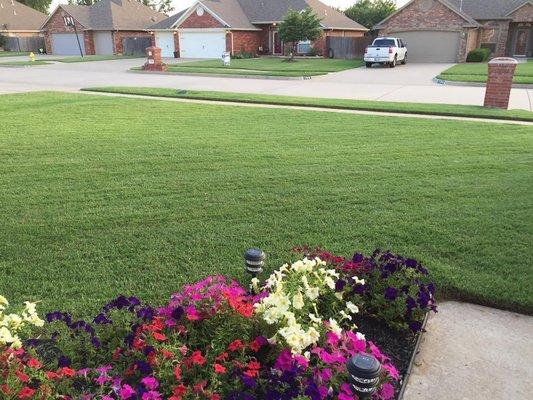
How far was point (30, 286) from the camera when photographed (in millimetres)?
3867

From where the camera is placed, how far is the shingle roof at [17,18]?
176 ft

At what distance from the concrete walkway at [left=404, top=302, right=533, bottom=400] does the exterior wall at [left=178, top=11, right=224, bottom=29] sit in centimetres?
3868

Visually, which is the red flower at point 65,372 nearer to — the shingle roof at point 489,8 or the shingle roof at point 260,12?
the shingle roof at point 260,12

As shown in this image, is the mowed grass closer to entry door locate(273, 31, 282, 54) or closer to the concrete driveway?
the concrete driveway

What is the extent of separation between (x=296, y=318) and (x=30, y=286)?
2265 millimetres

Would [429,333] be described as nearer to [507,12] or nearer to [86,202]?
[86,202]

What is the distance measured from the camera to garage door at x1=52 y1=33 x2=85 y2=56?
1907 inches

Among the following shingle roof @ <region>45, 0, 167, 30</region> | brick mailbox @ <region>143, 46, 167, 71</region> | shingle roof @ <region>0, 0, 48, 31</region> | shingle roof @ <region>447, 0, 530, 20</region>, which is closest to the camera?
brick mailbox @ <region>143, 46, 167, 71</region>

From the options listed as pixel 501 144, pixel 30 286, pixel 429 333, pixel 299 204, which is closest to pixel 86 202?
pixel 30 286

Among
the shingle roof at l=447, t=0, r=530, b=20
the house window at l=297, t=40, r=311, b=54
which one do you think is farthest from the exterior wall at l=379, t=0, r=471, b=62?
the house window at l=297, t=40, r=311, b=54

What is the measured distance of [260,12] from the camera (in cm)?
4144

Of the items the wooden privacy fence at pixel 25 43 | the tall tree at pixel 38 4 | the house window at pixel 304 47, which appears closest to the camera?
the house window at pixel 304 47

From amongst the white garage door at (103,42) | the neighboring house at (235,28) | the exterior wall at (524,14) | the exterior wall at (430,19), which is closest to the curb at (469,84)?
the exterior wall at (430,19)

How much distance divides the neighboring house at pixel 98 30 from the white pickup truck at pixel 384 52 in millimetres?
24142
